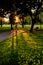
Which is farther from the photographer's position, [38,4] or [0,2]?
[38,4]

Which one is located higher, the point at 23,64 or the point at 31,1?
the point at 31,1

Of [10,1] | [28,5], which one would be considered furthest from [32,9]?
[10,1]

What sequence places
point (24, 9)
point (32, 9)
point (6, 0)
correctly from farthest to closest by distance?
point (32, 9) → point (24, 9) → point (6, 0)

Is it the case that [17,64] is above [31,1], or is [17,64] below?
below

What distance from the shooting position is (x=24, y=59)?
379 inches

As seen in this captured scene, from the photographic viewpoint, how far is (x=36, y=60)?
30.8 ft

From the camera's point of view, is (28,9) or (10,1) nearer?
(10,1)

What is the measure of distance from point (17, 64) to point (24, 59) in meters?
0.44

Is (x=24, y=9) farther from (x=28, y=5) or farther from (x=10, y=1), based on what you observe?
(x=10, y=1)

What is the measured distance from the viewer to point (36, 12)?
36250 mm

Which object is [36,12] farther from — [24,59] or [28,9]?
[24,59]

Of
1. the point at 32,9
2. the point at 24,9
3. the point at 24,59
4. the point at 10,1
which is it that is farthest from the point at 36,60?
the point at 32,9

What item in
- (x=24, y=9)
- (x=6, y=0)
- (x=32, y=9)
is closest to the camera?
(x=6, y=0)

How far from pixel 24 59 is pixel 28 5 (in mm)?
27918
